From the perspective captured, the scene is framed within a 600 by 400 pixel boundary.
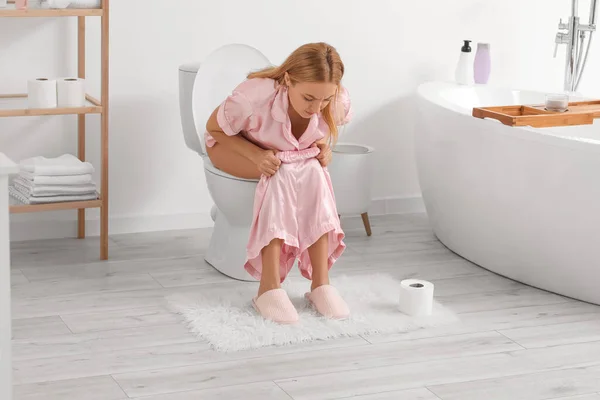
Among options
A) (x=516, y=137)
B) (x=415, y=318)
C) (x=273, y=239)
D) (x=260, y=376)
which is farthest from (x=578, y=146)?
(x=260, y=376)

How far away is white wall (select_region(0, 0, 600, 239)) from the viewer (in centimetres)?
345

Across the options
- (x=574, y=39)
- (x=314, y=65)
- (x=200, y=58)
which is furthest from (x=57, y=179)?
(x=574, y=39)

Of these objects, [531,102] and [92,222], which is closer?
[92,222]

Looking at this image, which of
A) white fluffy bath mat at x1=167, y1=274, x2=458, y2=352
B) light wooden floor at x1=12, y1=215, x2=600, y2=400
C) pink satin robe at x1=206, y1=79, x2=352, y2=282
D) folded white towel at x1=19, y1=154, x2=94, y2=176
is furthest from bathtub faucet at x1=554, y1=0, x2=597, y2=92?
folded white towel at x1=19, y1=154, x2=94, y2=176

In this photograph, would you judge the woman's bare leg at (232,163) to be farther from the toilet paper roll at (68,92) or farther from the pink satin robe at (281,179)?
the toilet paper roll at (68,92)

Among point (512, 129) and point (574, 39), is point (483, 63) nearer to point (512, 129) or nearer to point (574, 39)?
point (574, 39)

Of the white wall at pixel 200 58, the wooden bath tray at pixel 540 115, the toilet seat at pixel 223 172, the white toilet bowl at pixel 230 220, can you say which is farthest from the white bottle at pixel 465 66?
the white toilet bowl at pixel 230 220

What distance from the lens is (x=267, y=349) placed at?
257 cm

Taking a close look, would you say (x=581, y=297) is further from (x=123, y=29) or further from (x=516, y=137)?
(x=123, y=29)

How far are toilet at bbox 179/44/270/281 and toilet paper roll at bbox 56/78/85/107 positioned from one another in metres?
0.38

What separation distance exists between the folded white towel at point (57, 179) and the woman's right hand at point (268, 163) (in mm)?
734

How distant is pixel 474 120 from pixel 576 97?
0.76 m

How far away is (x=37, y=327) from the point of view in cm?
268

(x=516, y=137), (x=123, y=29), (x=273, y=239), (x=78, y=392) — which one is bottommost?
(x=78, y=392)
